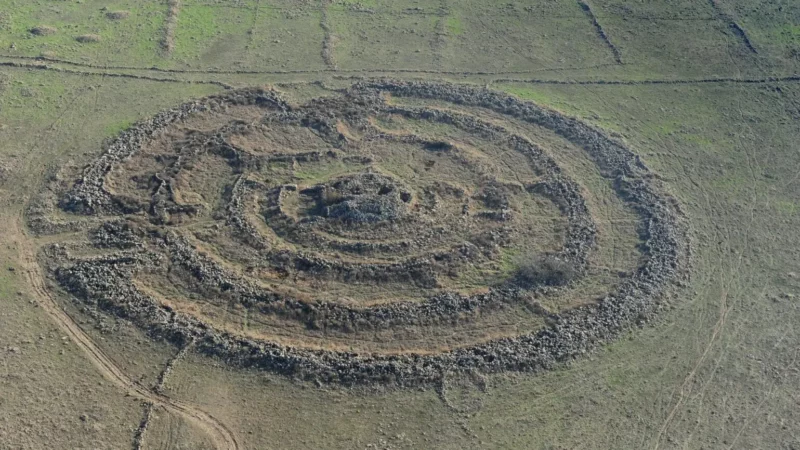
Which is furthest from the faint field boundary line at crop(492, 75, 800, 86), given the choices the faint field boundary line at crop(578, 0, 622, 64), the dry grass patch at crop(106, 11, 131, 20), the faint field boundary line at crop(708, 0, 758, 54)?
the dry grass patch at crop(106, 11, 131, 20)

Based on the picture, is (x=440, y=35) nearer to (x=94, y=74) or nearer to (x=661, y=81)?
(x=661, y=81)

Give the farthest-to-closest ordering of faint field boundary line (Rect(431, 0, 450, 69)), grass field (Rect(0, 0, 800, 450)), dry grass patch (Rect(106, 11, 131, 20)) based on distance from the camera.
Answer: dry grass patch (Rect(106, 11, 131, 20))
faint field boundary line (Rect(431, 0, 450, 69))
grass field (Rect(0, 0, 800, 450))

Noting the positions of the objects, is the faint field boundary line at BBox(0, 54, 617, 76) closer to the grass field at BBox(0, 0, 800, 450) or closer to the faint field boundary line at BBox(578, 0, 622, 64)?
the grass field at BBox(0, 0, 800, 450)

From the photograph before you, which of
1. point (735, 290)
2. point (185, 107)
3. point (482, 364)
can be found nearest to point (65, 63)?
point (185, 107)

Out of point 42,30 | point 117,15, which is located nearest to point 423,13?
point 117,15

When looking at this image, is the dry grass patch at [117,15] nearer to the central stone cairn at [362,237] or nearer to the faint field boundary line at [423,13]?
the faint field boundary line at [423,13]

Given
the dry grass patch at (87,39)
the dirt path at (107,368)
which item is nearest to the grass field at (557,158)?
the dirt path at (107,368)
